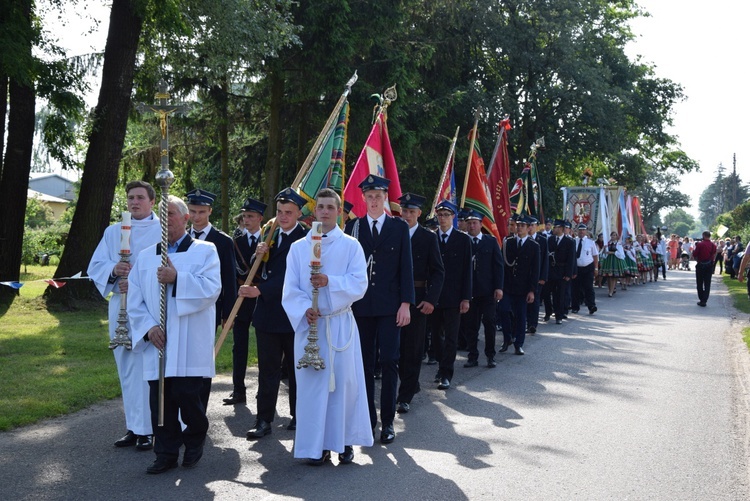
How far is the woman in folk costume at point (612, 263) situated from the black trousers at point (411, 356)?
19.5 meters

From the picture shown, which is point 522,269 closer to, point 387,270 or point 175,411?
point 387,270

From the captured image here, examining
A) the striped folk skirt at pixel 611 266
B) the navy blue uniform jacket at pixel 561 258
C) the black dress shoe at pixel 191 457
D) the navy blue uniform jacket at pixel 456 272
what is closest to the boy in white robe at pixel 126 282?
the black dress shoe at pixel 191 457

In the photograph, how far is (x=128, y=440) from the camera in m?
7.02

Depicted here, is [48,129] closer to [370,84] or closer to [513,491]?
[370,84]

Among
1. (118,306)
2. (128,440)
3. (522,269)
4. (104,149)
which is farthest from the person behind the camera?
(104,149)

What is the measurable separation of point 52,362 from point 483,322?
17.6 ft

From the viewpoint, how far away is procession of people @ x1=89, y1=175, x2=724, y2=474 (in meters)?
6.25

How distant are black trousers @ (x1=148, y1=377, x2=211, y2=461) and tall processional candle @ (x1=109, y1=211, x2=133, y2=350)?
0.52m

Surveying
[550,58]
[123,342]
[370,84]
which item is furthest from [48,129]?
[550,58]

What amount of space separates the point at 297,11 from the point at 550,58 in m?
17.3

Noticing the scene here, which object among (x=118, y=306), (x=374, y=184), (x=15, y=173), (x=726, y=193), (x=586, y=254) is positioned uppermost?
(x=726, y=193)

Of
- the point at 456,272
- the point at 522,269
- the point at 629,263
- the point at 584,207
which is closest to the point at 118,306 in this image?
the point at 456,272

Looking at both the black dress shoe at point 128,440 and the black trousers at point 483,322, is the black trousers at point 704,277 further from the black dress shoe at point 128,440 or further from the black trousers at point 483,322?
the black dress shoe at point 128,440

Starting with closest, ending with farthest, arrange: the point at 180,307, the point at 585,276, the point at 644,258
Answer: the point at 180,307 < the point at 585,276 < the point at 644,258
